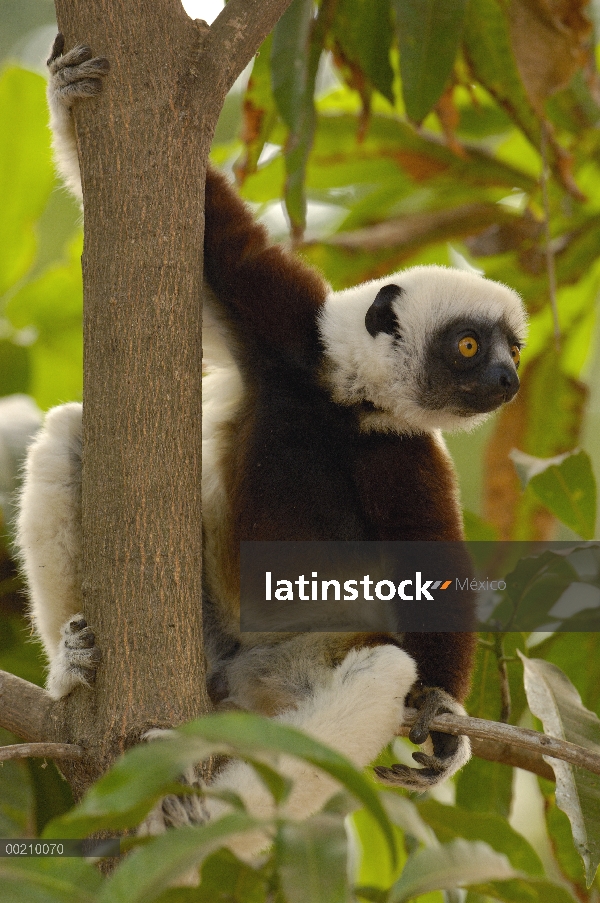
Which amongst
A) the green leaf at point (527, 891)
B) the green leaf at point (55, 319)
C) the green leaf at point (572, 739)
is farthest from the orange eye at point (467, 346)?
the green leaf at point (55, 319)

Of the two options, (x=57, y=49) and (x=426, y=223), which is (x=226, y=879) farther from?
(x=426, y=223)

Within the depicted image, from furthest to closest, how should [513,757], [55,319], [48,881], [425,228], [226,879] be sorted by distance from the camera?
[425,228] < [55,319] < [513,757] < [226,879] < [48,881]

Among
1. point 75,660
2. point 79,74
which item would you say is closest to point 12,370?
point 79,74

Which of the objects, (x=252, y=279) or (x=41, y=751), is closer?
(x=41, y=751)

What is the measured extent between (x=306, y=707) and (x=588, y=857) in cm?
78

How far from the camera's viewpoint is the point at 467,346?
3023mm

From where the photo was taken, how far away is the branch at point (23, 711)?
2105 mm

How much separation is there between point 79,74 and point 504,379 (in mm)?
1529

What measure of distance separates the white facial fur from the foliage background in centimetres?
40

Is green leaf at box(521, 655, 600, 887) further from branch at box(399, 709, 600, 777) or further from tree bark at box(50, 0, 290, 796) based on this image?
tree bark at box(50, 0, 290, 796)

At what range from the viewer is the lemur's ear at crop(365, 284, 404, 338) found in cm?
304

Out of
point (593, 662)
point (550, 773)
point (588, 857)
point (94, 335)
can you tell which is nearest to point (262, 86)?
point (94, 335)

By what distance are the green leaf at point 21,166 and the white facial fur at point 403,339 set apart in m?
2.15

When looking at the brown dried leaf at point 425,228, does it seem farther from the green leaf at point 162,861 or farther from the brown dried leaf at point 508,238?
the green leaf at point 162,861
